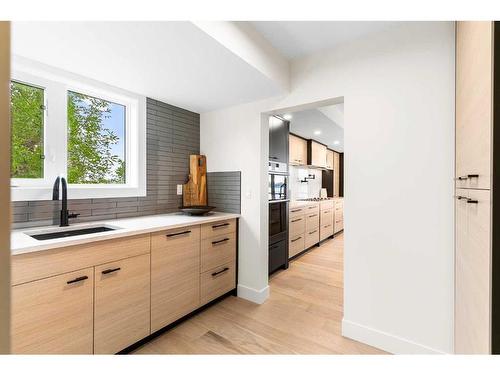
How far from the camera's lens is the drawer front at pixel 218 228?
→ 2.16 meters

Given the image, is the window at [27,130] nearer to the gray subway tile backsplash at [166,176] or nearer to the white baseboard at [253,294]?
the gray subway tile backsplash at [166,176]

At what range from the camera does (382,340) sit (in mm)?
1709

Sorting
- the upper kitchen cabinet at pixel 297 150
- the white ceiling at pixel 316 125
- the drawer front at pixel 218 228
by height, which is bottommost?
the drawer front at pixel 218 228

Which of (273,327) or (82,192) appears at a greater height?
(82,192)

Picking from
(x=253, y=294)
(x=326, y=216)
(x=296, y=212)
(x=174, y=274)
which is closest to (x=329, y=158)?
(x=326, y=216)

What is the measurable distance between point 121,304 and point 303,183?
435 cm

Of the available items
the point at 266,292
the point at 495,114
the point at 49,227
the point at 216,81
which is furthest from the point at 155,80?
the point at 266,292

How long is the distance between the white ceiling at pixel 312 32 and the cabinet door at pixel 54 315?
2.06 m

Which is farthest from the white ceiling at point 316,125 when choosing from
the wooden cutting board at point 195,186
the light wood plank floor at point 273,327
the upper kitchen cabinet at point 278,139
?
the light wood plank floor at point 273,327

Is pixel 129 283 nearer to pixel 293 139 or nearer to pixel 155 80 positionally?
pixel 155 80

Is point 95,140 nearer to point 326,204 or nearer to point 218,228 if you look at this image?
point 218,228

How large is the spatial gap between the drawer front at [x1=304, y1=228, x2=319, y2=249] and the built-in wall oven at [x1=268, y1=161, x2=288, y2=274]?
833mm
